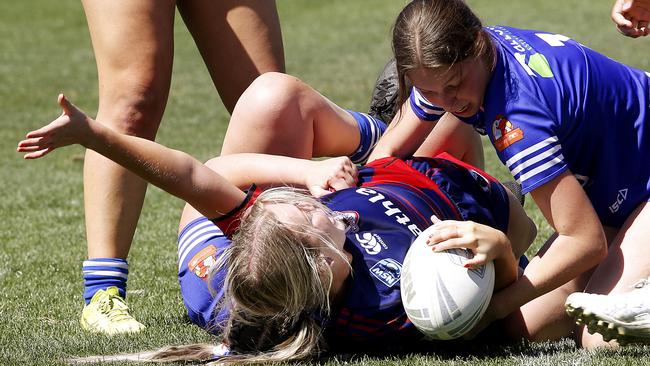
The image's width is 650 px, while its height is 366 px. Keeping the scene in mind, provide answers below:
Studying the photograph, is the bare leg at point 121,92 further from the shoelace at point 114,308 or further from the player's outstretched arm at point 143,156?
the player's outstretched arm at point 143,156

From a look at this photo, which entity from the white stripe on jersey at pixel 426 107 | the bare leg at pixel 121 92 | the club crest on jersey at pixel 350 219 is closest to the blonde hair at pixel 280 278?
the club crest on jersey at pixel 350 219

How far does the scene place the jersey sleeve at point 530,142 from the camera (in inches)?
127

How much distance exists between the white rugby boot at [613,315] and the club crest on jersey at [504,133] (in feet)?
1.73

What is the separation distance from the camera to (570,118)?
336 cm

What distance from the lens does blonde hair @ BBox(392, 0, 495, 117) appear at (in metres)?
3.28

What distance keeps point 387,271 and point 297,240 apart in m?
0.39

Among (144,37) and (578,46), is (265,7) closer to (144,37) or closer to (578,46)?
(144,37)

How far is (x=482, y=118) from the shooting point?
3.48m

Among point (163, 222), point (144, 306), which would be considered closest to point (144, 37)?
point (144, 306)

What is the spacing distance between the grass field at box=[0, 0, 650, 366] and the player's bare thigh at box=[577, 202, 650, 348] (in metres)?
0.22

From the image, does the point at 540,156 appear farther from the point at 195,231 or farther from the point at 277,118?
the point at 195,231

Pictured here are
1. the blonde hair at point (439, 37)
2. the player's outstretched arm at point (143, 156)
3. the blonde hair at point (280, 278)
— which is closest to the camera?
the player's outstretched arm at point (143, 156)

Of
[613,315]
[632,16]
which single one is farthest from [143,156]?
[632,16]

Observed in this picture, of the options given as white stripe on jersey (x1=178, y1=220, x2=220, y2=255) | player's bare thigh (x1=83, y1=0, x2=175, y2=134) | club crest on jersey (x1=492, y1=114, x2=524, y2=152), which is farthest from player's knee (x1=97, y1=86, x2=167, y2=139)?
club crest on jersey (x1=492, y1=114, x2=524, y2=152)
